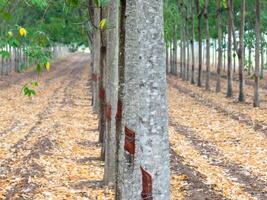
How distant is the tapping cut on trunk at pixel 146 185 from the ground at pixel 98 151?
5393 millimetres

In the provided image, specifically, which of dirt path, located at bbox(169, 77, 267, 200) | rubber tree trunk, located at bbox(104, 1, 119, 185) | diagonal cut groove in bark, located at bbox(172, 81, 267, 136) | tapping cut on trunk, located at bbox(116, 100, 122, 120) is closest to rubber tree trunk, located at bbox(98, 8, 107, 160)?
dirt path, located at bbox(169, 77, 267, 200)

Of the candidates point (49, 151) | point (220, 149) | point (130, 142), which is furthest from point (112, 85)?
point (130, 142)

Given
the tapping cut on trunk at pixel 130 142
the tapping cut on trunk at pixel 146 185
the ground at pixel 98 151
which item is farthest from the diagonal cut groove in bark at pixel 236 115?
the tapping cut on trunk at pixel 146 185

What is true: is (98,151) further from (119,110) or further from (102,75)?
(119,110)

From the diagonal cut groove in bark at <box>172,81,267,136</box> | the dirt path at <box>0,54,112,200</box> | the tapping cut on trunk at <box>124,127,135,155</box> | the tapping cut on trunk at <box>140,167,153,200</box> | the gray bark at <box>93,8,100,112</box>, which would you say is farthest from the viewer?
the diagonal cut groove in bark at <box>172,81,267,136</box>

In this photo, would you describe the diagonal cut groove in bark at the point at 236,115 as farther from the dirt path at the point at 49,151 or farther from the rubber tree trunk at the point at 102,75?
the rubber tree trunk at the point at 102,75

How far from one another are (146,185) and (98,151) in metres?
10.3

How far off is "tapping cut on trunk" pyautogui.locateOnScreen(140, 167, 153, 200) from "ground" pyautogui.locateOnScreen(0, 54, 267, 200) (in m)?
5.39

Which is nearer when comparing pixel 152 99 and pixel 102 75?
pixel 152 99

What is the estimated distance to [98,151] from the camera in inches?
580

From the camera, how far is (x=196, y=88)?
35688 millimetres

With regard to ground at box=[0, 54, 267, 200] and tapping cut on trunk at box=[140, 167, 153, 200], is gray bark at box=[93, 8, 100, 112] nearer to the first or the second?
ground at box=[0, 54, 267, 200]

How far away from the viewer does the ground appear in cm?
1034

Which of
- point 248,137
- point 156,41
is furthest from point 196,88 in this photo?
point 156,41
